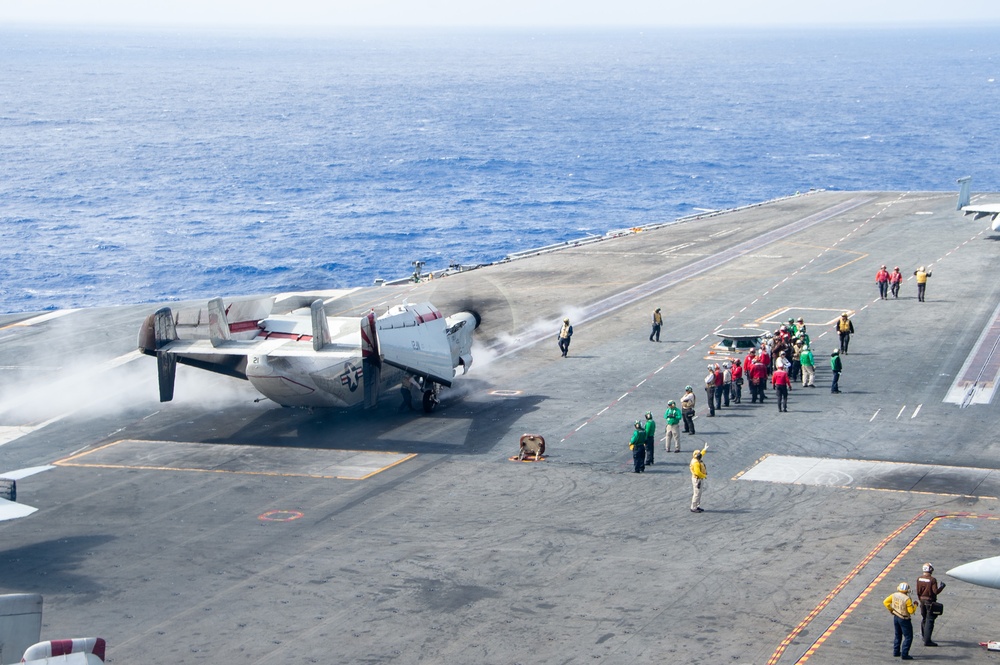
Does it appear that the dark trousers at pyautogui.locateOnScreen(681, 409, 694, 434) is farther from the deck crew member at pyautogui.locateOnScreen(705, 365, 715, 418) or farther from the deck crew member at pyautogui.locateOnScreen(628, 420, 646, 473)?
the deck crew member at pyautogui.locateOnScreen(628, 420, 646, 473)

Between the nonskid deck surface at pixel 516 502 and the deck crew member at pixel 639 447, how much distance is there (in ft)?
1.17

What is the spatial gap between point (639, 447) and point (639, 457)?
0.33 metres

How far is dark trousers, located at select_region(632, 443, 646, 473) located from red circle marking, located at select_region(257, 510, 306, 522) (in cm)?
907

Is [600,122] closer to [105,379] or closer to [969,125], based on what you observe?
[969,125]

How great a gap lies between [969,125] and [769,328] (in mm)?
152221

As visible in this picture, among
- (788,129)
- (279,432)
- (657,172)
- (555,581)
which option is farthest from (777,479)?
(788,129)

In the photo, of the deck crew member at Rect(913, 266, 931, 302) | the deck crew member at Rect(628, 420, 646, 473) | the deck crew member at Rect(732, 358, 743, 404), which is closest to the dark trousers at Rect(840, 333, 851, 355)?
the deck crew member at Rect(732, 358, 743, 404)

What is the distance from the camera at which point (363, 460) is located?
33.3 m

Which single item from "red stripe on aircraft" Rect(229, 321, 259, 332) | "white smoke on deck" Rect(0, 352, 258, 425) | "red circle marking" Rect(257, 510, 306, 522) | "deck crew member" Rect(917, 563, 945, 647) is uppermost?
"red stripe on aircraft" Rect(229, 321, 259, 332)

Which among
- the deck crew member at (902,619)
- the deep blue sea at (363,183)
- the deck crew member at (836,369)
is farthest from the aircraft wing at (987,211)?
the deck crew member at (902,619)

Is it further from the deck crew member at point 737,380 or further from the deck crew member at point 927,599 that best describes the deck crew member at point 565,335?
the deck crew member at point 927,599

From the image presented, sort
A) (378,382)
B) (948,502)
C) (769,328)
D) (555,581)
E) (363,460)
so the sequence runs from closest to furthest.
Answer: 1. (555,581)
2. (948,502)
3. (363,460)
4. (378,382)
5. (769,328)

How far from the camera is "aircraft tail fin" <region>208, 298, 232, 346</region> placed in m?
35.8

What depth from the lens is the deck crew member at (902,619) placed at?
19578 millimetres
